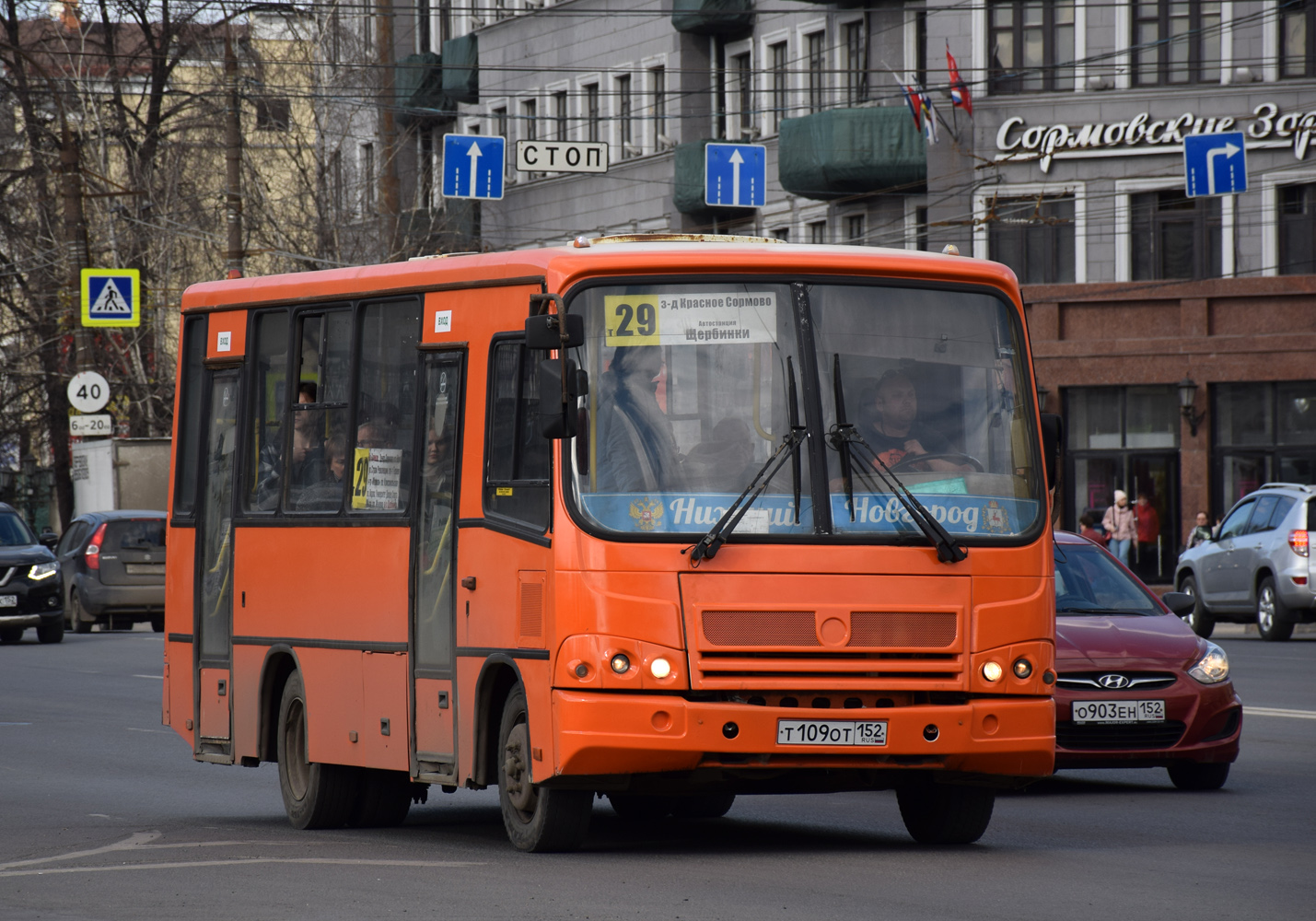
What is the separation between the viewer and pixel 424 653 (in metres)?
11.6

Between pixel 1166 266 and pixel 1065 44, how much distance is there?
418cm

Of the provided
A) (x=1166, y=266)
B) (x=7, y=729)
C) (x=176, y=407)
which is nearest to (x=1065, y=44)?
(x=1166, y=266)

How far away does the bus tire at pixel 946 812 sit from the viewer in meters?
11.4

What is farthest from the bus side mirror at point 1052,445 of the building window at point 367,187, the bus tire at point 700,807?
the building window at point 367,187

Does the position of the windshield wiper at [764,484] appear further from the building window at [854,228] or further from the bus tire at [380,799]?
the building window at [854,228]

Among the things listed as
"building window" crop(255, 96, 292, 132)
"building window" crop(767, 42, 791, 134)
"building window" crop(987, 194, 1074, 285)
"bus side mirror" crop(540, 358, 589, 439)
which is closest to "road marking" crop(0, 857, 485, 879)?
"bus side mirror" crop(540, 358, 589, 439)

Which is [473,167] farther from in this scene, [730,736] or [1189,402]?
[730,736]

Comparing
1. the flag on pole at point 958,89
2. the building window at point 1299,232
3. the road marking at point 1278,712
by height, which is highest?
the flag on pole at point 958,89

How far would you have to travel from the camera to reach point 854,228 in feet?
149

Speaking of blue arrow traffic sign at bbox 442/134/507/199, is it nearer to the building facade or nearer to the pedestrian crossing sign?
the pedestrian crossing sign

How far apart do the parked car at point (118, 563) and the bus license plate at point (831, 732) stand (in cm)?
2551

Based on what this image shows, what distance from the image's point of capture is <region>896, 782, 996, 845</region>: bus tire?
11422 mm

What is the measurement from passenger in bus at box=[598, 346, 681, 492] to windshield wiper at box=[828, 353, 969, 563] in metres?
0.71

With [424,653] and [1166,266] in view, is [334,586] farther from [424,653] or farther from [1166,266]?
[1166,266]
